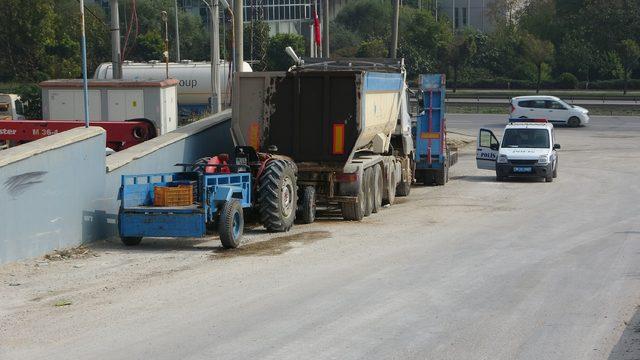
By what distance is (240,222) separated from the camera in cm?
1777

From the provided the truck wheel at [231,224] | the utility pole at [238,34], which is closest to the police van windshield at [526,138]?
the utility pole at [238,34]

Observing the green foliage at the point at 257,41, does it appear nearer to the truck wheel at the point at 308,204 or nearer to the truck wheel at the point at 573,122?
the truck wheel at the point at 573,122

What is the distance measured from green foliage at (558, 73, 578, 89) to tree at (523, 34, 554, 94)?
5.88ft

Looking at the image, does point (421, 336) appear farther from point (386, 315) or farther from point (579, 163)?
point (579, 163)

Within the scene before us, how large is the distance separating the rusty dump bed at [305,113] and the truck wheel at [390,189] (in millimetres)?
3235

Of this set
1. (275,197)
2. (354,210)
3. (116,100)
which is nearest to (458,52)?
(116,100)

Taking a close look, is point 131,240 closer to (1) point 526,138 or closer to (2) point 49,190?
(2) point 49,190

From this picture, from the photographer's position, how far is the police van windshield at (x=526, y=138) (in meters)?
33.5

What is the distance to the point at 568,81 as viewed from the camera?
3162 inches

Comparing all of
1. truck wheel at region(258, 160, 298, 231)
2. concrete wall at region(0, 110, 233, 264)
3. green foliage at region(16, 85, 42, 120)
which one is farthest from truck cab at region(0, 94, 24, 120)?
truck wheel at region(258, 160, 298, 231)

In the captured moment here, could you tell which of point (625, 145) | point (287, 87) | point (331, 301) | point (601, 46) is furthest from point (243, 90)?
point (601, 46)

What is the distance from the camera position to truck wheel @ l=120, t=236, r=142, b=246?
56.9 ft

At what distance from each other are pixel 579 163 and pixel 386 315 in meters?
28.7

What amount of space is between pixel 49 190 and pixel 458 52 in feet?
235
